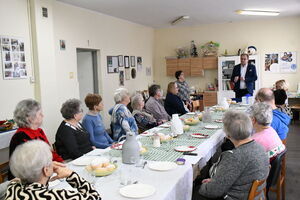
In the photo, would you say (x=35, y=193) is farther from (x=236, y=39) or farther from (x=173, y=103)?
(x=236, y=39)

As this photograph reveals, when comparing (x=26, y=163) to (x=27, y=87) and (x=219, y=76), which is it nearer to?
(x=27, y=87)

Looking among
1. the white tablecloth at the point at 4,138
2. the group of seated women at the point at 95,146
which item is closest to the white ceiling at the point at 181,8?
the group of seated women at the point at 95,146

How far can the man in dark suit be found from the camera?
Result: 236 inches

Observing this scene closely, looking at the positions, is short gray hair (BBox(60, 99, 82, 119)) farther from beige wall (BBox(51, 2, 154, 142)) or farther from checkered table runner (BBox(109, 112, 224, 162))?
beige wall (BBox(51, 2, 154, 142))

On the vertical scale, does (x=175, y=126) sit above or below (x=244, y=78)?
below

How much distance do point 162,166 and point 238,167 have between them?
56 cm

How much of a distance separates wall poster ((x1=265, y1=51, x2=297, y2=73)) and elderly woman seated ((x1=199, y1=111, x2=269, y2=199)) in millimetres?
6714

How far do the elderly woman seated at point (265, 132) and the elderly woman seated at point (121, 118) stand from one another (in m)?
1.50

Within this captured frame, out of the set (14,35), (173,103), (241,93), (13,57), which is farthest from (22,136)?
(241,93)

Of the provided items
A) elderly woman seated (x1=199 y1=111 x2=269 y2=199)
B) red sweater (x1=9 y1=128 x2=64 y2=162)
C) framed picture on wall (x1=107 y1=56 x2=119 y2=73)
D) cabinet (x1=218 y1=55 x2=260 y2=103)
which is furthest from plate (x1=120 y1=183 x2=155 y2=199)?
cabinet (x1=218 y1=55 x2=260 y2=103)

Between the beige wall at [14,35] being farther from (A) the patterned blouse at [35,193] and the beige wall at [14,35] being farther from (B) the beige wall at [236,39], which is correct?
(B) the beige wall at [236,39]

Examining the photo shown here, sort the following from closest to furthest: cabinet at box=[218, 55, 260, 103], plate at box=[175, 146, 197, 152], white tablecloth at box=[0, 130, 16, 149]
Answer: plate at box=[175, 146, 197, 152] → white tablecloth at box=[0, 130, 16, 149] → cabinet at box=[218, 55, 260, 103]

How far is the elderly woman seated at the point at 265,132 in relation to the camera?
2432 mm

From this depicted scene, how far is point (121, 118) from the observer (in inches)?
138
